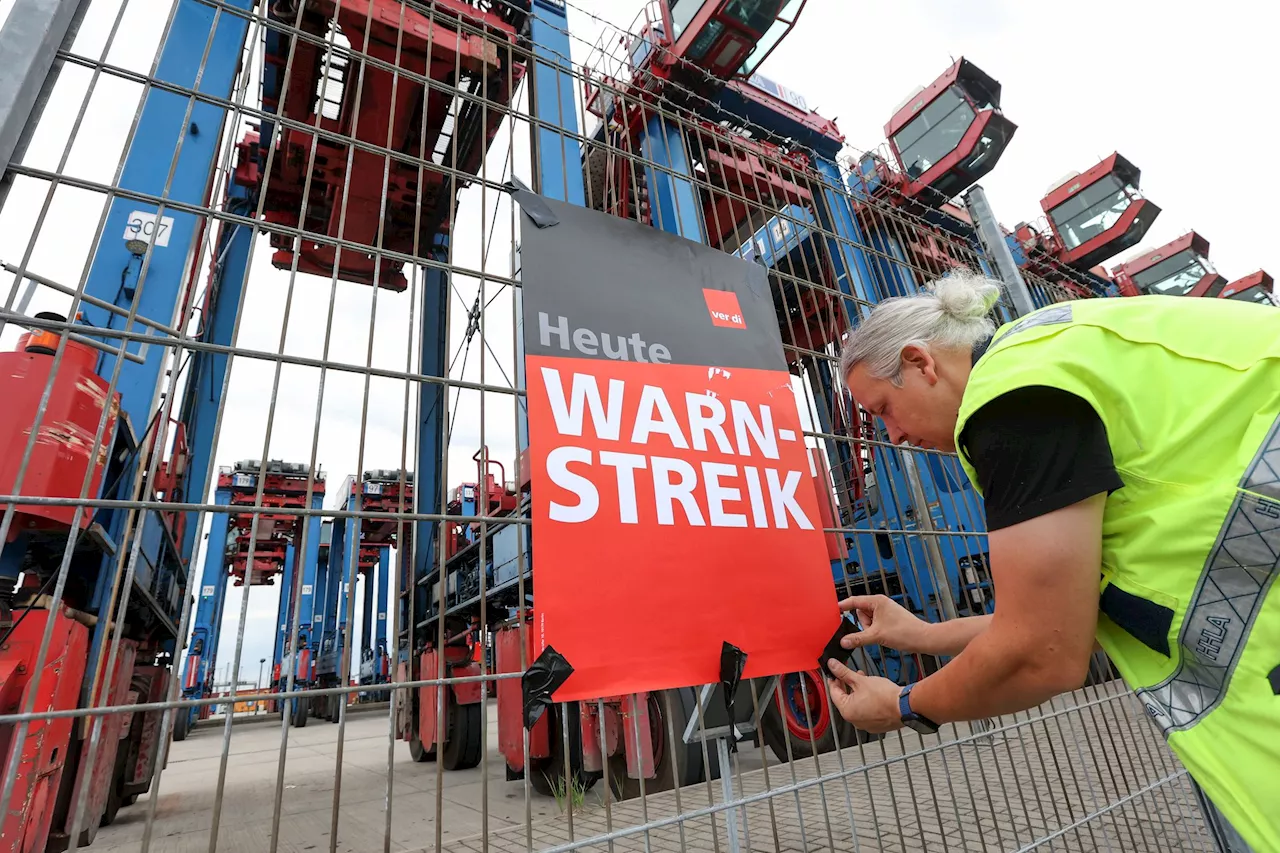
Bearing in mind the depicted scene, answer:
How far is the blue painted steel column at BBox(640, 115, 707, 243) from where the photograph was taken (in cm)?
233

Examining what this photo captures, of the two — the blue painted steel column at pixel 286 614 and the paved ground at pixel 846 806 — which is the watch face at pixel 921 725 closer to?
the paved ground at pixel 846 806

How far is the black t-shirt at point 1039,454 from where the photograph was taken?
0.83 meters

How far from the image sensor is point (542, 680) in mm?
1327

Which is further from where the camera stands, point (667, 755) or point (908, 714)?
point (667, 755)

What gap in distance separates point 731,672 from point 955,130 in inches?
471

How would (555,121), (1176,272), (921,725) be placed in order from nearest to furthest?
(921,725) < (555,121) < (1176,272)

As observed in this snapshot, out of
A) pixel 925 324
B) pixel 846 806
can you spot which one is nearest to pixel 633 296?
pixel 925 324

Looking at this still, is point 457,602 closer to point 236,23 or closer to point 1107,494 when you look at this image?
point 236,23

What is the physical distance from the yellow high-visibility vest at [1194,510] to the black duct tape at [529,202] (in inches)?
52.1

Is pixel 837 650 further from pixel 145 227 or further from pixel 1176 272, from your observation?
pixel 1176 272

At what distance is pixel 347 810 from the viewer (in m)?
3.99

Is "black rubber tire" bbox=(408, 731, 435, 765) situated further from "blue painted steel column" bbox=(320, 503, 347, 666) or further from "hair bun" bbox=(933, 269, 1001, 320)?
"blue painted steel column" bbox=(320, 503, 347, 666)

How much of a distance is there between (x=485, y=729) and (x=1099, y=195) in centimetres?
1810

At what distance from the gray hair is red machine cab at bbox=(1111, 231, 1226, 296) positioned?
20850 mm
